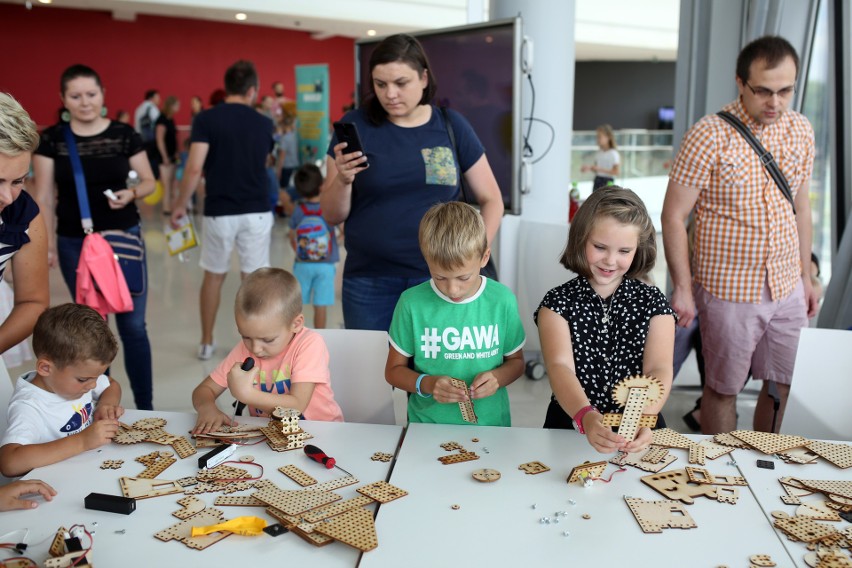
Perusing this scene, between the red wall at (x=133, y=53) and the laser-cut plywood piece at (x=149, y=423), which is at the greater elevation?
the red wall at (x=133, y=53)

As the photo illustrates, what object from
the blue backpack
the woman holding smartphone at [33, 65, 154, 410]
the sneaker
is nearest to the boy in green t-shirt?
Result: the woman holding smartphone at [33, 65, 154, 410]

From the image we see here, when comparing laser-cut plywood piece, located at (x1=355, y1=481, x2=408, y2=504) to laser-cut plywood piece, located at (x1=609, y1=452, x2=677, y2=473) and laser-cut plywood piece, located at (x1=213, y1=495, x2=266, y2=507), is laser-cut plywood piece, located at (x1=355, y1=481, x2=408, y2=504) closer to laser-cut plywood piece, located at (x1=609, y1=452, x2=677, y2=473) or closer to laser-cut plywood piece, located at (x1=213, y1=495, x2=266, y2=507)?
laser-cut plywood piece, located at (x1=213, y1=495, x2=266, y2=507)

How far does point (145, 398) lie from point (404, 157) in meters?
1.75

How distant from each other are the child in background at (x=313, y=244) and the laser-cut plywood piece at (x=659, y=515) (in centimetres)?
322

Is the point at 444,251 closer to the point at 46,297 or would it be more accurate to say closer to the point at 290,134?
the point at 46,297

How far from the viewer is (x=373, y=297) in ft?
8.76

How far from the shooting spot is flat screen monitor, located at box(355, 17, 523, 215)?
Answer: 12.8 feet

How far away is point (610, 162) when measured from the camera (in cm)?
891

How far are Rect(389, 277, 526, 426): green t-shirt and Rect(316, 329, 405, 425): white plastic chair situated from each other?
0.65ft

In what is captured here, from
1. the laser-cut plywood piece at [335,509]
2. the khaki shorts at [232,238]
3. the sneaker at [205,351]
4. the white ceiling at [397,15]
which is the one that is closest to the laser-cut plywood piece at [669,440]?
the laser-cut plywood piece at [335,509]

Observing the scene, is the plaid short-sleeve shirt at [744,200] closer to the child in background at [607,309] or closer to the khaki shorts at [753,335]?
the khaki shorts at [753,335]

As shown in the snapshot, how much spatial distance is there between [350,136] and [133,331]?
5.04 ft

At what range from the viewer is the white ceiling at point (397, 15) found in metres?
12.1

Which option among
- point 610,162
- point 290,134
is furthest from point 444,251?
point 290,134
